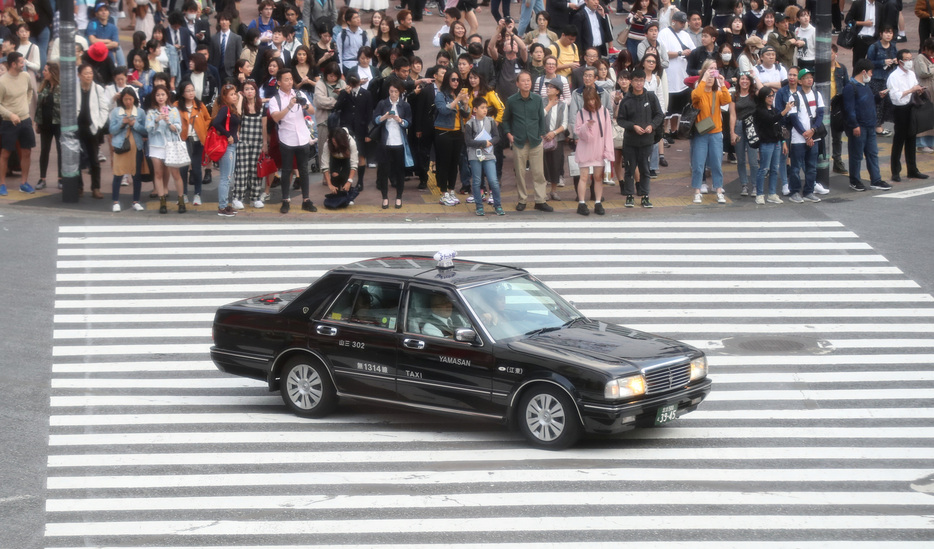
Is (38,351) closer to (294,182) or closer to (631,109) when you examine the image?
(294,182)

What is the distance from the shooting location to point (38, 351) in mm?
14055

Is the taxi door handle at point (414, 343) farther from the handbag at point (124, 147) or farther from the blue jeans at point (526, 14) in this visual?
the blue jeans at point (526, 14)

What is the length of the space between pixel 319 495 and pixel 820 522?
3885 mm

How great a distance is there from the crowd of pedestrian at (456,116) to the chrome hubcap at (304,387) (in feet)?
23.1

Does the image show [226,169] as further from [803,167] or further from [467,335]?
[803,167]

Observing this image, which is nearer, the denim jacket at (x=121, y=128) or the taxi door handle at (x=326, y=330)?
the taxi door handle at (x=326, y=330)

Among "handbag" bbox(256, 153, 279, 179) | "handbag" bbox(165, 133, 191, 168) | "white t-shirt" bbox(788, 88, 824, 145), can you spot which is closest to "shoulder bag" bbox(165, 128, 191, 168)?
"handbag" bbox(165, 133, 191, 168)

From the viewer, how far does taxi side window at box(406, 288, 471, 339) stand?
1120cm

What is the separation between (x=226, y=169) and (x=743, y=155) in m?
7.97

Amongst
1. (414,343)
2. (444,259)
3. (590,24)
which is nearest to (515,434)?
(414,343)

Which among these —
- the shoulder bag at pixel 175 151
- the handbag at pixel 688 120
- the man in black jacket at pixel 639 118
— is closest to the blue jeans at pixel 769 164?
the handbag at pixel 688 120

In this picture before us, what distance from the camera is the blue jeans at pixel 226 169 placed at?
1841 centimetres

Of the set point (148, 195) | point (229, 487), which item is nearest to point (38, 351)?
point (229, 487)

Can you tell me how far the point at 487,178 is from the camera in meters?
18.6
